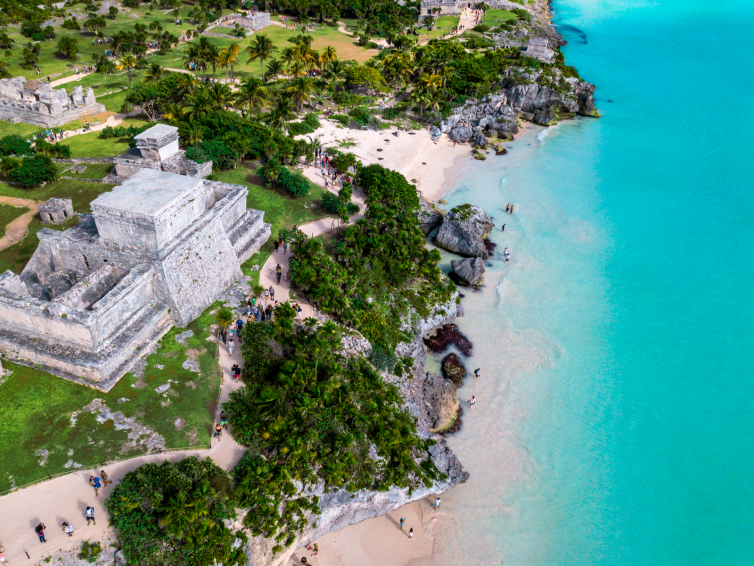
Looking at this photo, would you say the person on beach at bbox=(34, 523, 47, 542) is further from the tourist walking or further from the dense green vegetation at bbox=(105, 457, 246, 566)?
the tourist walking

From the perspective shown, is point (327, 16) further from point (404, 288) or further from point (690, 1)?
point (690, 1)

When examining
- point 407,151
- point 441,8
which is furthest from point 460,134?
point 441,8

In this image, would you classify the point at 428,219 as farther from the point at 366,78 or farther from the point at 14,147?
the point at 14,147

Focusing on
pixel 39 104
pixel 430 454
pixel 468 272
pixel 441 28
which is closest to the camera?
pixel 430 454

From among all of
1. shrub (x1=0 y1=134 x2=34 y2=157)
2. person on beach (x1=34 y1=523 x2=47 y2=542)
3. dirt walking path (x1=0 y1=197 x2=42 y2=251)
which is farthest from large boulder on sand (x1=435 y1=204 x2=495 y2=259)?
shrub (x1=0 y1=134 x2=34 y2=157)

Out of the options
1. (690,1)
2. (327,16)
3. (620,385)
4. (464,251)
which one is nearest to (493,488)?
(620,385)

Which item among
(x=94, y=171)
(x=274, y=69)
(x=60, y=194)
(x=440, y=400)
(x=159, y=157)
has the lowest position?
(x=440, y=400)

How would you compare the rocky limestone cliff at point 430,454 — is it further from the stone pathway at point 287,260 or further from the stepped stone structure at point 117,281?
the stepped stone structure at point 117,281
